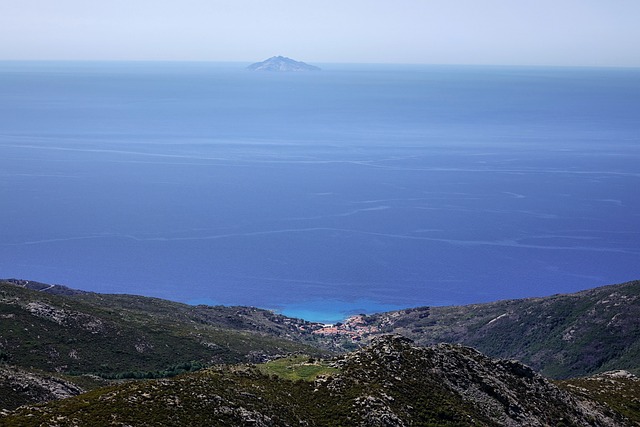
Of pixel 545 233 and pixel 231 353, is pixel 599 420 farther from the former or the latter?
pixel 545 233

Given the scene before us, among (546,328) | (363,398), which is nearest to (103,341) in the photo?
(363,398)

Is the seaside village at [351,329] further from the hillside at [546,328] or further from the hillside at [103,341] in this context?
the hillside at [103,341]

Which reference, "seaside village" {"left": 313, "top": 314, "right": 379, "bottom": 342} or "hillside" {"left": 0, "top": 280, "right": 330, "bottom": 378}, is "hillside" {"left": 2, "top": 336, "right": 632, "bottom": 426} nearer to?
"hillside" {"left": 0, "top": 280, "right": 330, "bottom": 378}

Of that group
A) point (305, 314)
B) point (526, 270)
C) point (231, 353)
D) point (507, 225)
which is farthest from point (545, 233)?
point (231, 353)

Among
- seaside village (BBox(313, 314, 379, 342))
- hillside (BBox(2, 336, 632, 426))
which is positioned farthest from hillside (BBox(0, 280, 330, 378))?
seaside village (BBox(313, 314, 379, 342))

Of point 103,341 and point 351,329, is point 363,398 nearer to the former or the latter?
point 103,341

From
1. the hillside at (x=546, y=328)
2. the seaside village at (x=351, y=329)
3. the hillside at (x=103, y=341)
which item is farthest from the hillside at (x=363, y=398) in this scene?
the seaside village at (x=351, y=329)
